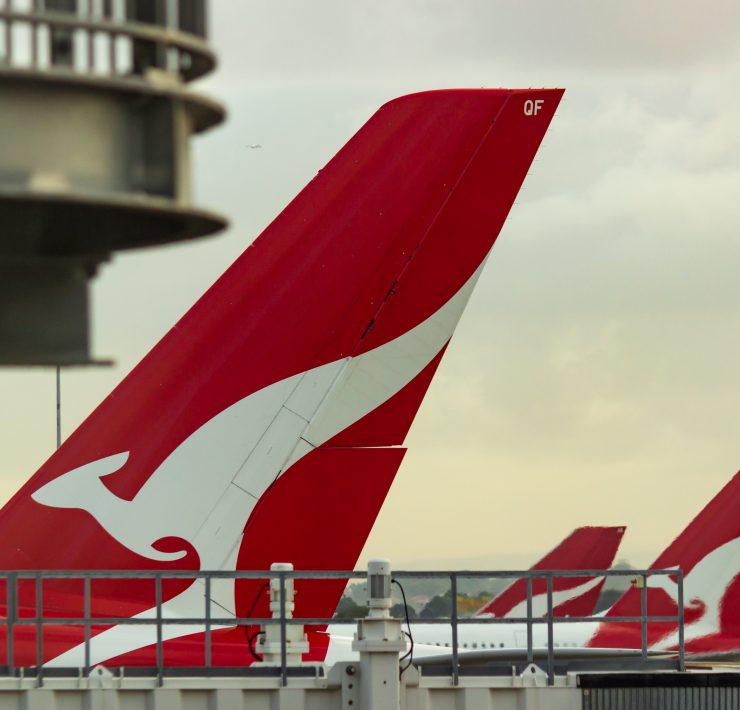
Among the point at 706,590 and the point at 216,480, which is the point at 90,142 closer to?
the point at 216,480

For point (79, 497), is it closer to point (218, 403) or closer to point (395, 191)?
point (218, 403)

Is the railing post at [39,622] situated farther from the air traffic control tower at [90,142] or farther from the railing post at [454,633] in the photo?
the air traffic control tower at [90,142]

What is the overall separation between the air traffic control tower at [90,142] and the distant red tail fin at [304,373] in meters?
11.6

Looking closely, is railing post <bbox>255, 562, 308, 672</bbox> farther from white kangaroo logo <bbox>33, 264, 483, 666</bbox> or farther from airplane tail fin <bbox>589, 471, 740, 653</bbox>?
airplane tail fin <bbox>589, 471, 740, 653</bbox>

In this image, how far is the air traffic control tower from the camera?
3027 millimetres

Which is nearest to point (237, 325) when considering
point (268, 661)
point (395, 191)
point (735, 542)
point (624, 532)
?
point (395, 191)

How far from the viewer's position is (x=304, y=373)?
602 inches

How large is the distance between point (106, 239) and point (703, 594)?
1106 inches

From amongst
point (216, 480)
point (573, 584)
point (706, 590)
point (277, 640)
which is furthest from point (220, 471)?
point (573, 584)

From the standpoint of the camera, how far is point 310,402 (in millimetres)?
15250

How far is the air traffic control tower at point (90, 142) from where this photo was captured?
119 inches

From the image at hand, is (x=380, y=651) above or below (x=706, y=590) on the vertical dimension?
below

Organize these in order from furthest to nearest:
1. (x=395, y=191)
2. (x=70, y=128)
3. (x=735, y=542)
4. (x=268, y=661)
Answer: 1. (x=735, y=542)
2. (x=395, y=191)
3. (x=268, y=661)
4. (x=70, y=128)

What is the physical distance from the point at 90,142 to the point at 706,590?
28.1 metres
